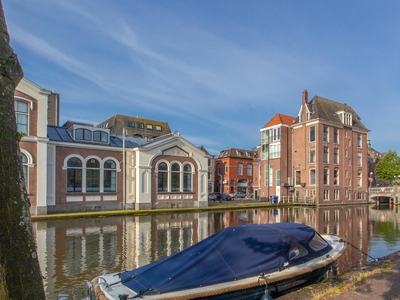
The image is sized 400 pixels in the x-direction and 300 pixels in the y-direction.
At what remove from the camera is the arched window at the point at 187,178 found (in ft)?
117

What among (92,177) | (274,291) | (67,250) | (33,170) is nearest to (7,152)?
(274,291)

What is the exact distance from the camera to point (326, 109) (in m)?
51.8

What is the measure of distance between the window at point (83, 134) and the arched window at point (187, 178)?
11011 millimetres

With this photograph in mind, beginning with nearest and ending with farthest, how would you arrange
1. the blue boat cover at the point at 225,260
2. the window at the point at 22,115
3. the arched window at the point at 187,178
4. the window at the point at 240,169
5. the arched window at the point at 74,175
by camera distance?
the blue boat cover at the point at 225,260 → the window at the point at 22,115 → the arched window at the point at 74,175 → the arched window at the point at 187,178 → the window at the point at 240,169

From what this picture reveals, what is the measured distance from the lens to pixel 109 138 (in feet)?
105

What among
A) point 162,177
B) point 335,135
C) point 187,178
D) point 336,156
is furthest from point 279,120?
point 162,177

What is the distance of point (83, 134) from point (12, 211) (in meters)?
29.2

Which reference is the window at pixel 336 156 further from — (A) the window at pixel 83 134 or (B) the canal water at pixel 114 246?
(A) the window at pixel 83 134

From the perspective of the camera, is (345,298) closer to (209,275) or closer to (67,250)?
(209,275)

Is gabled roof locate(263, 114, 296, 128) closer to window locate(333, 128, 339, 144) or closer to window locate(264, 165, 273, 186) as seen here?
window locate(333, 128, 339, 144)

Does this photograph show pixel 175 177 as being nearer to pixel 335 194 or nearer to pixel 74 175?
pixel 74 175

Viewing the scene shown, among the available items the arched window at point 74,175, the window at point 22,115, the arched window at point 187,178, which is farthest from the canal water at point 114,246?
the arched window at point 187,178

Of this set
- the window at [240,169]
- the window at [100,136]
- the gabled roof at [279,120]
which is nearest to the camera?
the window at [100,136]

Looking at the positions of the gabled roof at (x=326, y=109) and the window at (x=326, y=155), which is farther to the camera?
the gabled roof at (x=326, y=109)
